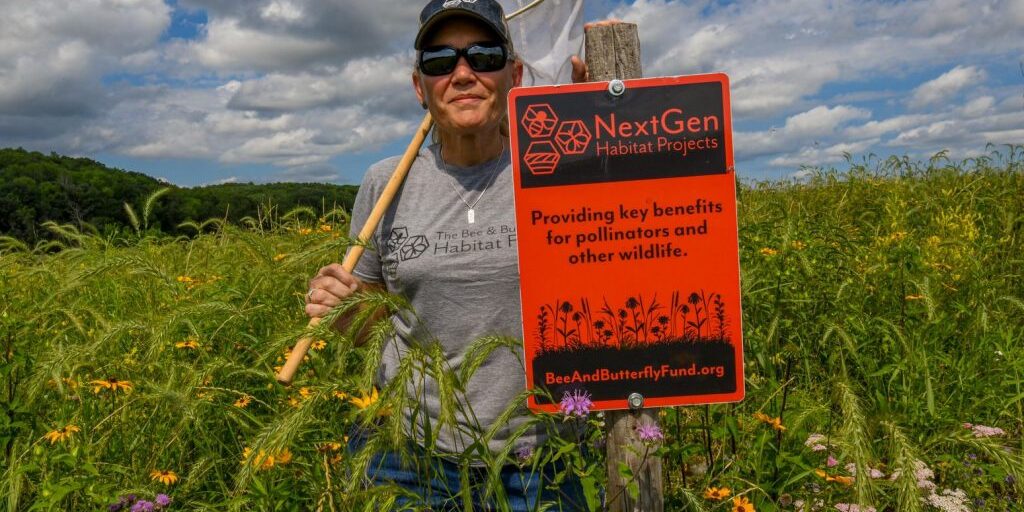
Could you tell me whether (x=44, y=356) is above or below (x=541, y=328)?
below

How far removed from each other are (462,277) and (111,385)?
4.40ft

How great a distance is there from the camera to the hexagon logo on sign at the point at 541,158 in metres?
1.88

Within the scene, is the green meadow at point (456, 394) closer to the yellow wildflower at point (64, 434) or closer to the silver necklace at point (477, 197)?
the yellow wildflower at point (64, 434)

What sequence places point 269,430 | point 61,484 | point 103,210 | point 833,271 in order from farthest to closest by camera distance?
point 103,210, point 833,271, point 61,484, point 269,430

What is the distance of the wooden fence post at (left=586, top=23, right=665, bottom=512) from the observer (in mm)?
1949

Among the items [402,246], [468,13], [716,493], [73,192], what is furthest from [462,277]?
[73,192]

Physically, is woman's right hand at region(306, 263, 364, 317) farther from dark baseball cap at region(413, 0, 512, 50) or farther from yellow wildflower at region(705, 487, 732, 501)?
yellow wildflower at region(705, 487, 732, 501)

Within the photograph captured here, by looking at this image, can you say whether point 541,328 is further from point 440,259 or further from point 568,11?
point 568,11

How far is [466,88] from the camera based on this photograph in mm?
2270

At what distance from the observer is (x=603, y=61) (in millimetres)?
2055

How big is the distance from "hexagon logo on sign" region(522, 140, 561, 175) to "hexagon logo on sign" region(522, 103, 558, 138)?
3cm

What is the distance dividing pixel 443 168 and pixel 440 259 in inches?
13.9

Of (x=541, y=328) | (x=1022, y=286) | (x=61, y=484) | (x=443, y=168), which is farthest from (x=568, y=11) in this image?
(x=1022, y=286)

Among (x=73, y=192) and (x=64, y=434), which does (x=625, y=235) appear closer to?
(x=64, y=434)
